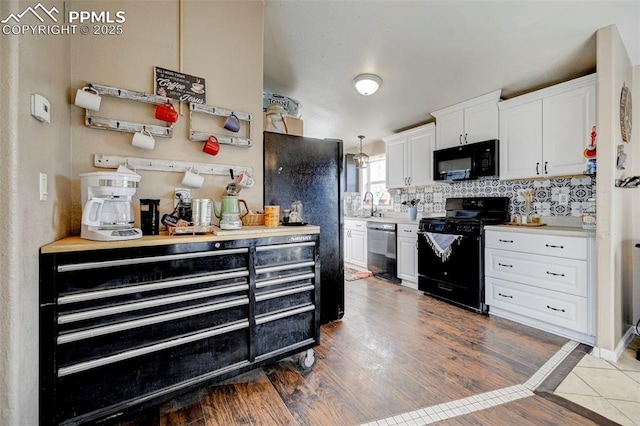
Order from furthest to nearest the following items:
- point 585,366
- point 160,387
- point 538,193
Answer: point 538,193
point 585,366
point 160,387

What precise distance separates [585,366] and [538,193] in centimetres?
184

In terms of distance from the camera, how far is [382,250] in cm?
425

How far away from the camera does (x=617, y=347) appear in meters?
2.10

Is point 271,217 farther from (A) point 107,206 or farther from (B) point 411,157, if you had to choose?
(B) point 411,157

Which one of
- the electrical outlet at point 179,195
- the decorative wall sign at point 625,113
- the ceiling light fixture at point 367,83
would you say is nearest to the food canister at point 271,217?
the electrical outlet at point 179,195

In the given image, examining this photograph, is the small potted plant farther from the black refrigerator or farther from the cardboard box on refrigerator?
the cardboard box on refrigerator

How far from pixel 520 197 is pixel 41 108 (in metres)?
4.16

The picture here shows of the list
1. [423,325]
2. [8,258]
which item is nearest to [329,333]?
[423,325]

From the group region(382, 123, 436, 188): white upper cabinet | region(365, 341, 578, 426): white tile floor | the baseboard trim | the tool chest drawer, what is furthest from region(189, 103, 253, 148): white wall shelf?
the baseboard trim

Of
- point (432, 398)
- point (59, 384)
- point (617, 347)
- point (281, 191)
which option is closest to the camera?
point (59, 384)

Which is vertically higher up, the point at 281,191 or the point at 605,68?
the point at 605,68

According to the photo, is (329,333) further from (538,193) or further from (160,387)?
(538,193)

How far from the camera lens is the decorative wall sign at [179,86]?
1811mm

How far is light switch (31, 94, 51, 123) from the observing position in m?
1.09
